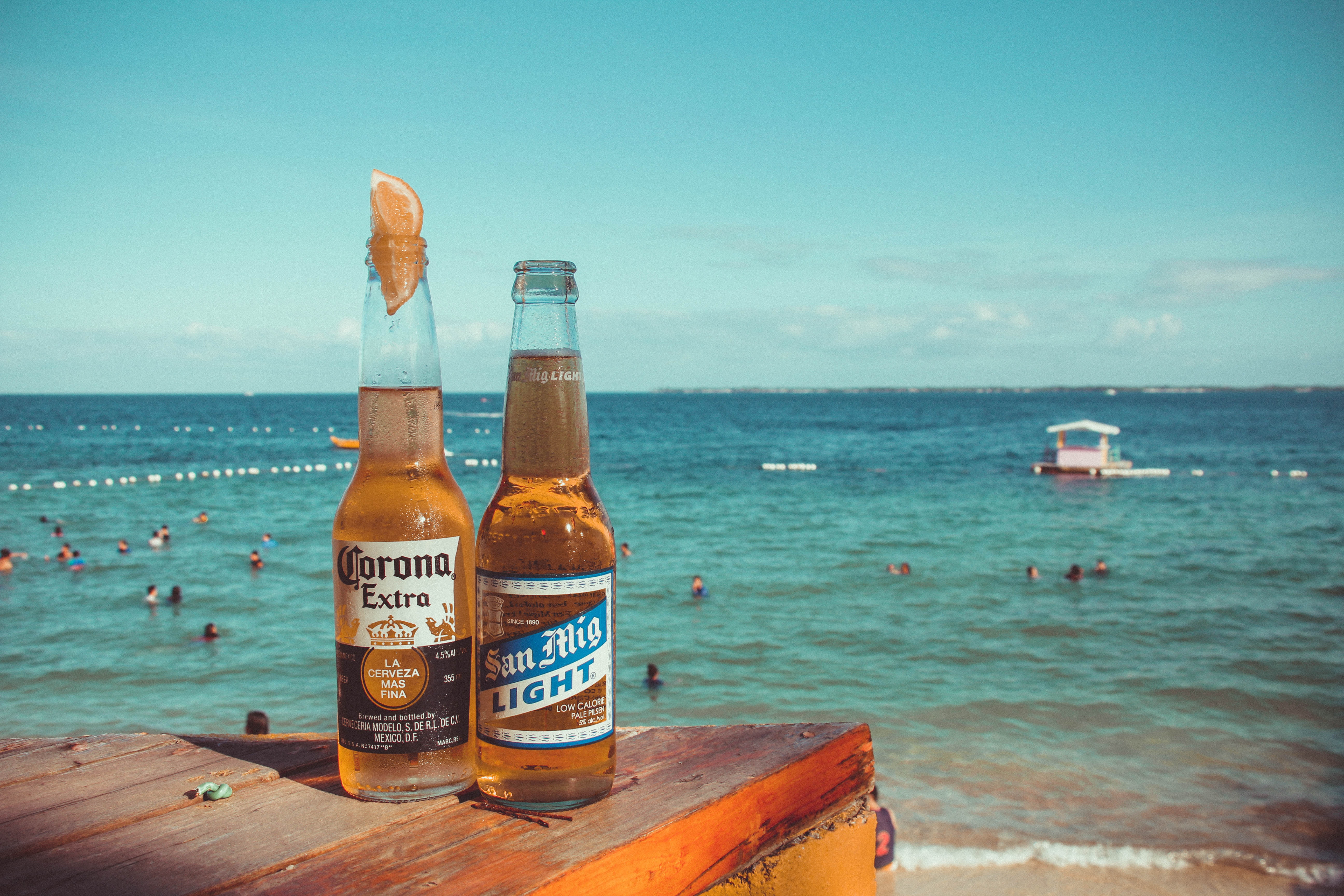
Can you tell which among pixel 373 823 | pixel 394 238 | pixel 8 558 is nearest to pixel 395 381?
pixel 394 238

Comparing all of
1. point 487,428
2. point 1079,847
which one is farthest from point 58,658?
point 487,428

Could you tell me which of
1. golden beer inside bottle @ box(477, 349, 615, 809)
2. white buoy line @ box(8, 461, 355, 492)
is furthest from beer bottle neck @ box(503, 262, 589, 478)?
white buoy line @ box(8, 461, 355, 492)

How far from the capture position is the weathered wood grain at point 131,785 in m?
1.31

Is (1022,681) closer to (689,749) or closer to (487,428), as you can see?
(689,749)

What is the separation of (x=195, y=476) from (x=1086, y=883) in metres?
40.0

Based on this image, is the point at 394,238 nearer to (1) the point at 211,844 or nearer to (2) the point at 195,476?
(1) the point at 211,844

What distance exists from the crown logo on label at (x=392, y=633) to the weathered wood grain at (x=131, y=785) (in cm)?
39

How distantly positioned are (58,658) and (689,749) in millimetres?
14390

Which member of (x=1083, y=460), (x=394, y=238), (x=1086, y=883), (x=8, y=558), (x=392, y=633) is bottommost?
(x=1086, y=883)

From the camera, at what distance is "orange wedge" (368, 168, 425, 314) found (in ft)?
4.60

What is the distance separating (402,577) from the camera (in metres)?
1.36

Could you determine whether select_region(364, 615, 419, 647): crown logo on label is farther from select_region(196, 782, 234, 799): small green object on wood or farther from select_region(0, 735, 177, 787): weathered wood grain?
select_region(0, 735, 177, 787): weathered wood grain

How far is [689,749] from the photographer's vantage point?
1.63 metres

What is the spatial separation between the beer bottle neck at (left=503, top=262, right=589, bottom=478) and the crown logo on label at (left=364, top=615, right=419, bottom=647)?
0.96ft
